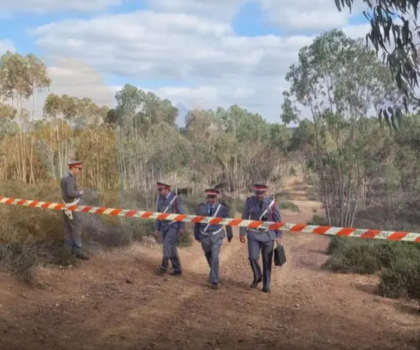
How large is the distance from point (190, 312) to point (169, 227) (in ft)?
9.73

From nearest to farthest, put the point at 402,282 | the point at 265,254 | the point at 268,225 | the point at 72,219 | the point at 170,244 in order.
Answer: the point at 268,225 < the point at 402,282 < the point at 265,254 < the point at 170,244 < the point at 72,219

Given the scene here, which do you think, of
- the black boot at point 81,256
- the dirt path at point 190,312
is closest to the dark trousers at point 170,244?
the dirt path at point 190,312

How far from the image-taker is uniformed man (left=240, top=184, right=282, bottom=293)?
9562 millimetres

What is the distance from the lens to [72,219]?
10703mm

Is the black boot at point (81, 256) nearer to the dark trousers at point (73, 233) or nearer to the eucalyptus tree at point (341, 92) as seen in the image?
the dark trousers at point (73, 233)

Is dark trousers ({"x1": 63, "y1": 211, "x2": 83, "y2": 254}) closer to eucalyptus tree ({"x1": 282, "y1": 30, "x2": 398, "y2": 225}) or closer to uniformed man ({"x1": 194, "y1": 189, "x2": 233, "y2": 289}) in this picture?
uniformed man ({"x1": 194, "y1": 189, "x2": 233, "y2": 289})

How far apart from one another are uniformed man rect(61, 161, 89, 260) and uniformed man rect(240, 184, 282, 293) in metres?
3.15

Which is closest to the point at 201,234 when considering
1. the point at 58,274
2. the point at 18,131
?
the point at 58,274

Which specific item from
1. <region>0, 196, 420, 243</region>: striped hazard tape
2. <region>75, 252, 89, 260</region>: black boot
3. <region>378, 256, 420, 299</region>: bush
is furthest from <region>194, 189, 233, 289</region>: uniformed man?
<region>378, 256, 420, 299</region>: bush

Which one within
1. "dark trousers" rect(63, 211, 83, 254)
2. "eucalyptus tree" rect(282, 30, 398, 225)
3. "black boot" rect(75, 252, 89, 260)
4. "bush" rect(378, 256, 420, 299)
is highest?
"eucalyptus tree" rect(282, 30, 398, 225)

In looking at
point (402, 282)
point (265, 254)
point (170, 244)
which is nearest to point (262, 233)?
point (265, 254)

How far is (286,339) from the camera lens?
664 cm

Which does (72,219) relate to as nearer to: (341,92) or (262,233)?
(262,233)

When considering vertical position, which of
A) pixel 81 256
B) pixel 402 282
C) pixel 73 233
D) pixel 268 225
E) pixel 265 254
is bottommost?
pixel 402 282
